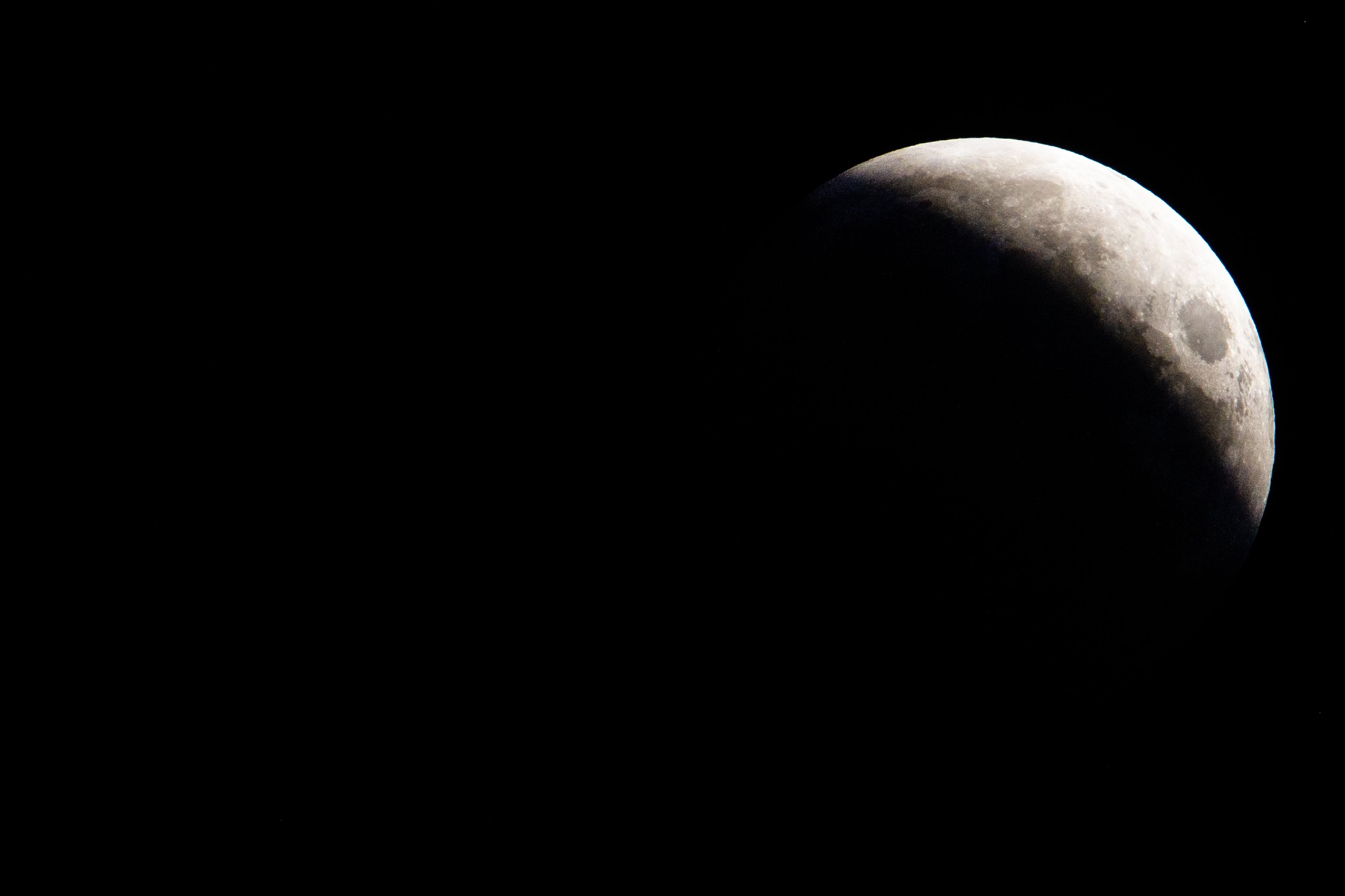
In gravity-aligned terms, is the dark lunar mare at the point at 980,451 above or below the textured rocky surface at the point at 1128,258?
below

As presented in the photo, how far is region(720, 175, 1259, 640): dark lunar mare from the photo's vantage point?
234cm

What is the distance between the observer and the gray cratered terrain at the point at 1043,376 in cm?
234

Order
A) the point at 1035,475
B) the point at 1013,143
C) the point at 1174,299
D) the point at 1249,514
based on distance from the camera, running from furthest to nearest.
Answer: the point at 1013,143 < the point at 1249,514 < the point at 1174,299 < the point at 1035,475

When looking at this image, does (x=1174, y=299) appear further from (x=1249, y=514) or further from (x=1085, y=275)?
(x=1249, y=514)

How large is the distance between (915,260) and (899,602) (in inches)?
41.9

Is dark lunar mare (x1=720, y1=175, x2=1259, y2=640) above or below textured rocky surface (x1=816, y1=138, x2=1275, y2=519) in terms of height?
below

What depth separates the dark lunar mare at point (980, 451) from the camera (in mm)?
2338

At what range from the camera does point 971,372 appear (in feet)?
7.70

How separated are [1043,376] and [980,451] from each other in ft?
0.94

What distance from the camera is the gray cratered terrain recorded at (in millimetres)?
2338

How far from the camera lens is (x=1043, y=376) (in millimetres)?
2336

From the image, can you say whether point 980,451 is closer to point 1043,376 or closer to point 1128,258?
point 1043,376

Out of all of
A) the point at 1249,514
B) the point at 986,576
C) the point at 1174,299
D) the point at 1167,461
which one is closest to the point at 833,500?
the point at 986,576

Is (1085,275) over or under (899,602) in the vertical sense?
over
